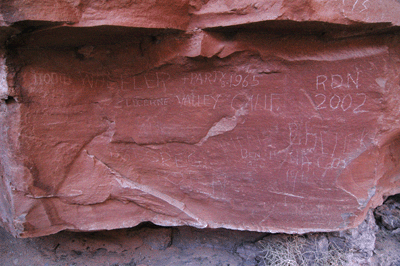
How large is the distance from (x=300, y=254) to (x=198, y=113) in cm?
154

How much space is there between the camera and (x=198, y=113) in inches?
77.2

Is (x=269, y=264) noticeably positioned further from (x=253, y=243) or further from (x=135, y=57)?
(x=135, y=57)

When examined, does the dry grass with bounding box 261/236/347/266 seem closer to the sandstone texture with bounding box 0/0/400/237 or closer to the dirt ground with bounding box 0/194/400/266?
the dirt ground with bounding box 0/194/400/266

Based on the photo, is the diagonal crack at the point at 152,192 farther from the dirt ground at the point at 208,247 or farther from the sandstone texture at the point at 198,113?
the dirt ground at the point at 208,247

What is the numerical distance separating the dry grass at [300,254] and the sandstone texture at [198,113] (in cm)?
27

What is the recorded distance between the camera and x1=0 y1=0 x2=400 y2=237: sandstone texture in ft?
5.27

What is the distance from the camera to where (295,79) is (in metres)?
1.75

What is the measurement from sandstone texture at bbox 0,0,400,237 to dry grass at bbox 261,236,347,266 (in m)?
0.27

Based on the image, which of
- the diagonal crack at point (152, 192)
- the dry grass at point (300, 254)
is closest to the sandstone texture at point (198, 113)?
the diagonal crack at point (152, 192)

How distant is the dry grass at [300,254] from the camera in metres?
2.14

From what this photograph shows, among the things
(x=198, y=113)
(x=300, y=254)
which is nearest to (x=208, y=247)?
(x=300, y=254)

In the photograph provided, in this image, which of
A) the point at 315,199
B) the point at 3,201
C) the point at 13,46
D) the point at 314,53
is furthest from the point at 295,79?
the point at 3,201

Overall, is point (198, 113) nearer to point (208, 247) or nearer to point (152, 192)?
point (152, 192)

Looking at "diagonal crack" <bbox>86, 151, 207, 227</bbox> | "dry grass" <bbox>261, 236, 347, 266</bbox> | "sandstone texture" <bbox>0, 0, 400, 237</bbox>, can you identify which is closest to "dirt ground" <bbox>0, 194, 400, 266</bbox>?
"dry grass" <bbox>261, 236, 347, 266</bbox>
